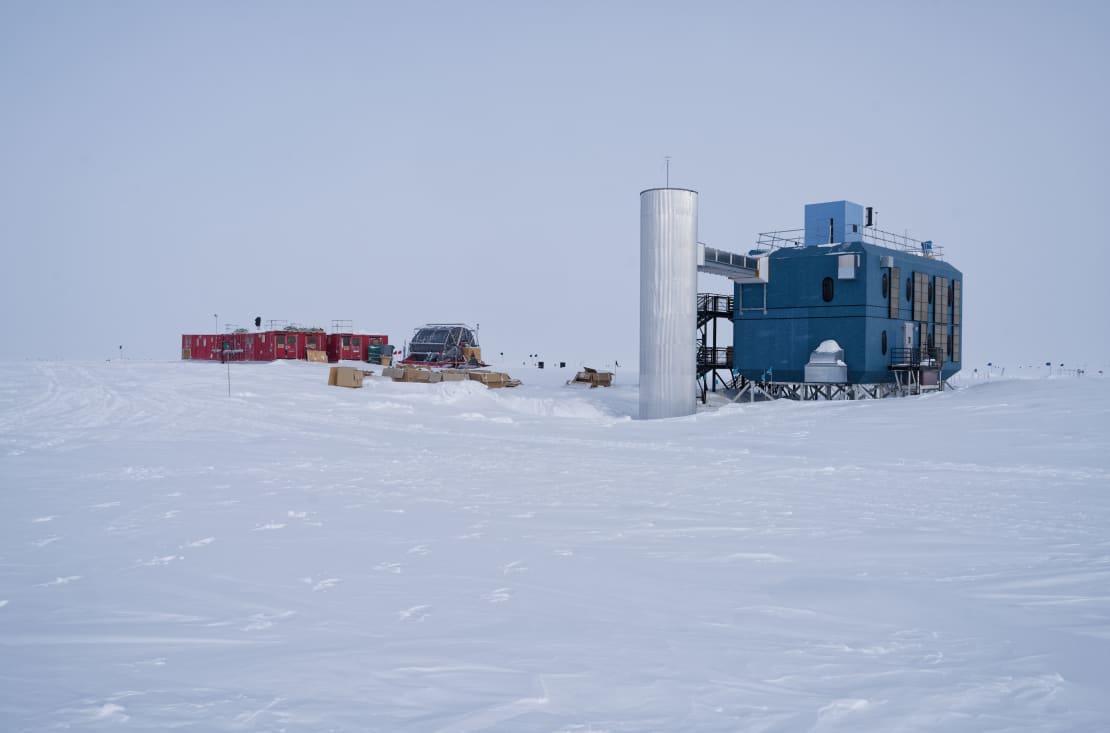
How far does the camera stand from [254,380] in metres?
33.1

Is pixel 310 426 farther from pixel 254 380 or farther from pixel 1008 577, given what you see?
pixel 1008 577

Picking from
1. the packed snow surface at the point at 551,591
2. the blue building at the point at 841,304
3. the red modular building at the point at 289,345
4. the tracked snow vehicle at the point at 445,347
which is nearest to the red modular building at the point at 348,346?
the red modular building at the point at 289,345

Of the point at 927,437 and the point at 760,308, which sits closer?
the point at 927,437

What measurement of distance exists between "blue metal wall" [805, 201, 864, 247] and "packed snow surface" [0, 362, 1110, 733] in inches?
843

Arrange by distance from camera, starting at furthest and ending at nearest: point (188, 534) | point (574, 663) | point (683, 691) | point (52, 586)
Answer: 1. point (188, 534)
2. point (52, 586)
3. point (574, 663)
4. point (683, 691)

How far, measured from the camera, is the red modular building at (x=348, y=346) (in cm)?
5612

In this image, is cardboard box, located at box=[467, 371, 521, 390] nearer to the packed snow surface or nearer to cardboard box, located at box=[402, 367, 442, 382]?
cardboard box, located at box=[402, 367, 442, 382]

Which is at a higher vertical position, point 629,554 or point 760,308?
point 760,308

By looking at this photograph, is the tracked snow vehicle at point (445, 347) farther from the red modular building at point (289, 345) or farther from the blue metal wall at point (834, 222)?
the blue metal wall at point (834, 222)

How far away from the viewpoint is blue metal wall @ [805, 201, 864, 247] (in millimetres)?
35625

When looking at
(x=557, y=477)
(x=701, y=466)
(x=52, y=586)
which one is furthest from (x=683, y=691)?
(x=701, y=466)

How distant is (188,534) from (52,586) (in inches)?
79.9

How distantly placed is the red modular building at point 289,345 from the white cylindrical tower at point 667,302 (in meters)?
32.3

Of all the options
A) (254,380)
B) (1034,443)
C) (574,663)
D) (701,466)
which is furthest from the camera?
(254,380)
